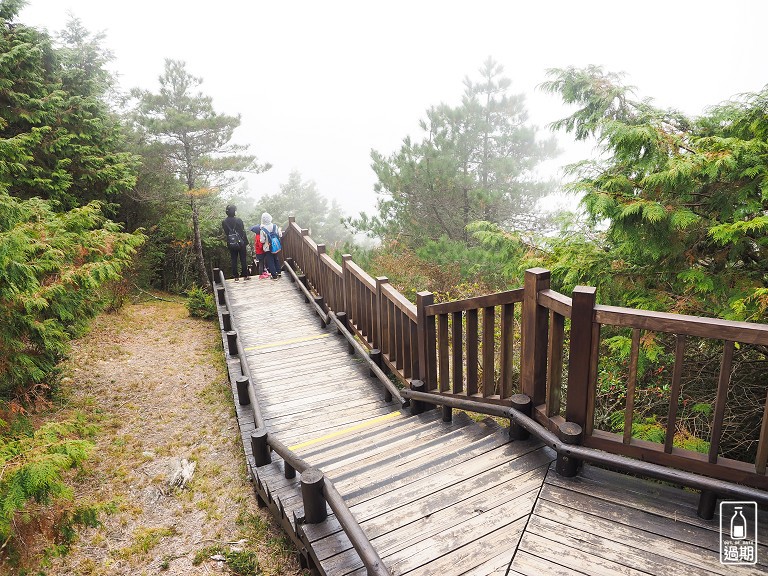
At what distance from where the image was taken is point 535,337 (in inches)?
122

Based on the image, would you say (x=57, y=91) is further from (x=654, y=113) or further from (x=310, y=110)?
(x=310, y=110)

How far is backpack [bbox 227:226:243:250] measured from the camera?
34.9 ft

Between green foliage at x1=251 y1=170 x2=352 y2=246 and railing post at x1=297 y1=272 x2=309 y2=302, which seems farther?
green foliage at x1=251 y1=170 x2=352 y2=246

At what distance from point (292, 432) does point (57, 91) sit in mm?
9283

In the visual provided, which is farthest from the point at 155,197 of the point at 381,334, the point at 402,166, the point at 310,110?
the point at 310,110

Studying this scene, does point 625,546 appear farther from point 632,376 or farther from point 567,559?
point 632,376

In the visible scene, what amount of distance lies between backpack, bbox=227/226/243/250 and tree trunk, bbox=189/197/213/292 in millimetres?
3692

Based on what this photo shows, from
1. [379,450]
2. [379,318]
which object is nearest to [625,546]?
[379,450]

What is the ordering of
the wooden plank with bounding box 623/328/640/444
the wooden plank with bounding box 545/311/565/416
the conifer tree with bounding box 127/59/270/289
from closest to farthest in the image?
Result: the wooden plank with bounding box 623/328/640/444 < the wooden plank with bounding box 545/311/565/416 < the conifer tree with bounding box 127/59/270/289

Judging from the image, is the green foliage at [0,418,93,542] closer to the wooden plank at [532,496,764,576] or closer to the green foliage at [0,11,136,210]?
the wooden plank at [532,496,764,576]

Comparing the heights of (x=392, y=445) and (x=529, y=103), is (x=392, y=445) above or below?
below

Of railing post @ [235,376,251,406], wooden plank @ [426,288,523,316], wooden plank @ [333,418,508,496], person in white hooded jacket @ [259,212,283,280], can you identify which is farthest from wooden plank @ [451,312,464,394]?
person in white hooded jacket @ [259,212,283,280]

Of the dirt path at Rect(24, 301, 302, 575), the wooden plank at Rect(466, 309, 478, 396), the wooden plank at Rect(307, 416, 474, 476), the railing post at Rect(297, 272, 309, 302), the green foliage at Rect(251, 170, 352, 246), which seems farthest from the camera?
the green foliage at Rect(251, 170, 352, 246)

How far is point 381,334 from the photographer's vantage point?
5516mm
